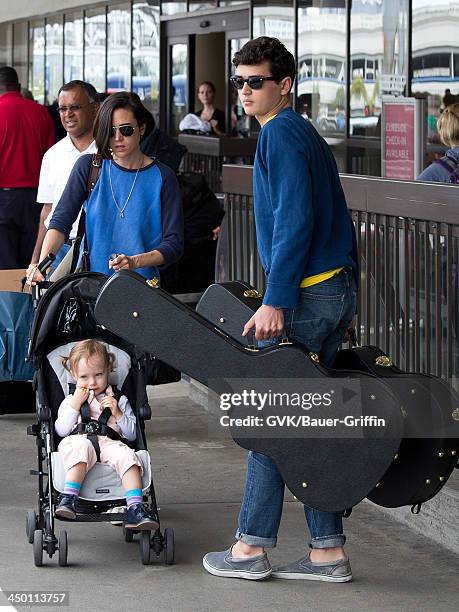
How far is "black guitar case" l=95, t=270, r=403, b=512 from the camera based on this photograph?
15.8 ft

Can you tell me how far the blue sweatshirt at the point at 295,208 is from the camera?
480 cm

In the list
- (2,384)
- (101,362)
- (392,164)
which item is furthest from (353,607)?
(392,164)

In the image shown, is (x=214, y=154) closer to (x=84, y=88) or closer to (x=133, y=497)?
(x=84, y=88)

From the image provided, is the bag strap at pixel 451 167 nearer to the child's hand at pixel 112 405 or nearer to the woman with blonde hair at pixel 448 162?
the woman with blonde hair at pixel 448 162

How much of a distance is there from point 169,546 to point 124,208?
1.57m

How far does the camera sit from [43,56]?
31.1 meters

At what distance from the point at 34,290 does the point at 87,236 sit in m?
0.37

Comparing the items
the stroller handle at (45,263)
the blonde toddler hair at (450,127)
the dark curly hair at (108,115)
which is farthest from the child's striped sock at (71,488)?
the blonde toddler hair at (450,127)

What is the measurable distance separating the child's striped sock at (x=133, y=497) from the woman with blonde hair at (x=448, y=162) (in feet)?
8.21

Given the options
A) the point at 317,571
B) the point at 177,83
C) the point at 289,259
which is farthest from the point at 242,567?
the point at 177,83

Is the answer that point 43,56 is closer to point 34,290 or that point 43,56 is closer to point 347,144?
point 347,144

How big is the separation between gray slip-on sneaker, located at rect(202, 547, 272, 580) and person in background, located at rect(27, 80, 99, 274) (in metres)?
2.23

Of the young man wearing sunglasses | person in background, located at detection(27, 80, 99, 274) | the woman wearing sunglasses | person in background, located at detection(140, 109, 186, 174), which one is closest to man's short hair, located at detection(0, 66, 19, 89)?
person in background, located at detection(140, 109, 186, 174)

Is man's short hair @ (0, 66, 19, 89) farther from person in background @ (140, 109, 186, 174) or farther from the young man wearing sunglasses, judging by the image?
the young man wearing sunglasses
